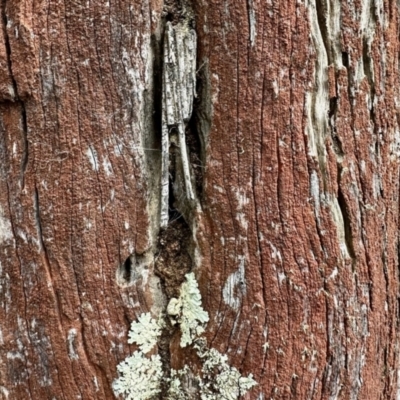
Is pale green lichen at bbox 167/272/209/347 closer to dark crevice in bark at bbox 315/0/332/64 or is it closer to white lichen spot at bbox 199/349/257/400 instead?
white lichen spot at bbox 199/349/257/400

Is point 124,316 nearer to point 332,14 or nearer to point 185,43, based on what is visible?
point 185,43

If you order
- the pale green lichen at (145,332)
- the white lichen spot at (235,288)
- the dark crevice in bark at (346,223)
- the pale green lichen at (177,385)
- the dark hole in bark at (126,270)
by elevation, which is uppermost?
the dark crevice in bark at (346,223)

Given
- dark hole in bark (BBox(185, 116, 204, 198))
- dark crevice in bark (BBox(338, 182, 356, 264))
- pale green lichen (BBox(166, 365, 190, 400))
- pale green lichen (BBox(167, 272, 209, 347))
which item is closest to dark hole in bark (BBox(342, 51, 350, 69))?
dark crevice in bark (BBox(338, 182, 356, 264))

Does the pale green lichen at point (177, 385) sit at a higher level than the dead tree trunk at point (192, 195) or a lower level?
lower

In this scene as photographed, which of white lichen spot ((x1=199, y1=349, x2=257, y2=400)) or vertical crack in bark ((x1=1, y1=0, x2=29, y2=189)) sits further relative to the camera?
white lichen spot ((x1=199, y1=349, x2=257, y2=400))

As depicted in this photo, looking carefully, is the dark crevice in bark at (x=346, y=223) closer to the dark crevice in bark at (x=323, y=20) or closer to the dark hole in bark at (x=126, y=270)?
the dark crevice in bark at (x=323, y=20)

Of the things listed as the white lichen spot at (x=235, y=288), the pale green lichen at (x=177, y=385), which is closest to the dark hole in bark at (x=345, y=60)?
the white lichen spot at (x=235, y=288)

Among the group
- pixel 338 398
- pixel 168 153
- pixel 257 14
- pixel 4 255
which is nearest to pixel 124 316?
pixel 4 255
